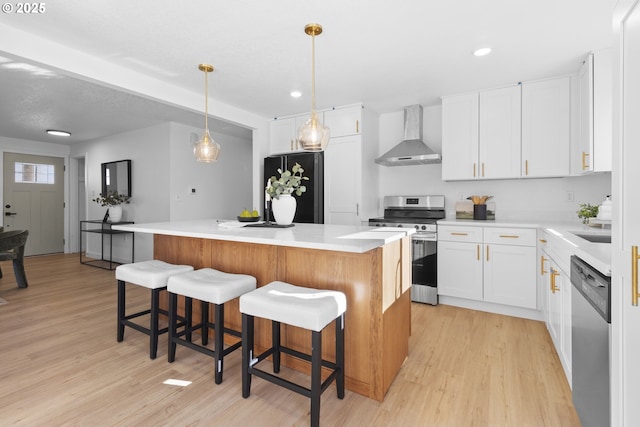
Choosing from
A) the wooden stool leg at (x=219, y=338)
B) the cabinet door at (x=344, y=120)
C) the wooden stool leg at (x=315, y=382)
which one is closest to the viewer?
the wooden stool leg at (x=315, y=382)

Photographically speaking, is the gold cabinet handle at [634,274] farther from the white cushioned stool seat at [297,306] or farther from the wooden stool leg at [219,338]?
the wooden stool leg at [219,338]

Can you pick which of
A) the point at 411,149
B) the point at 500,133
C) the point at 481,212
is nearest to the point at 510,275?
the point at 481,212

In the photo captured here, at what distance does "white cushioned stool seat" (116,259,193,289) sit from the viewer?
217cm

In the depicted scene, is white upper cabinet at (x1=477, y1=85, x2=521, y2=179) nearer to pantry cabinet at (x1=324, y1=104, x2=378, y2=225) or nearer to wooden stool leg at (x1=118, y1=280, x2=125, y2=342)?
pantry cabinet at (x1=324, y1=104, x2=378, y2=225)

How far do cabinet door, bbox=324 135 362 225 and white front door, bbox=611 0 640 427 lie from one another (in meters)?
2.94

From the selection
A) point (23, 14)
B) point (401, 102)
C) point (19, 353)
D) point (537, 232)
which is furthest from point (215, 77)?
point (537, 232)

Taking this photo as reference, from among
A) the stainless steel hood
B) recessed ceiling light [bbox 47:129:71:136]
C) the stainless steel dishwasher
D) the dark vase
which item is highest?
recessed ceiling light [bbox 47:129:71:136]

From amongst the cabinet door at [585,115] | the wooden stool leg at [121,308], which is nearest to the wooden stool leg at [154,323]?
the wooden stool leg at [121,308]

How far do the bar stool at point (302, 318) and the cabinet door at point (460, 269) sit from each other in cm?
200

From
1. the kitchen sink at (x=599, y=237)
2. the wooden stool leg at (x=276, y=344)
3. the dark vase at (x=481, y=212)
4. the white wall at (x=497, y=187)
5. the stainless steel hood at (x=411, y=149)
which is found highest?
the stainless steel hood at (x=411, y=149)

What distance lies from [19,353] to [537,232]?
4.26m

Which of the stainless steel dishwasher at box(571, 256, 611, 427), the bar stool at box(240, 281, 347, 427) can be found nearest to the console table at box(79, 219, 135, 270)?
the bar stool at box(240, 281, 347, 427)

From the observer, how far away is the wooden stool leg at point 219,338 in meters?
1.88

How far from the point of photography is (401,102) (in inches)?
152
